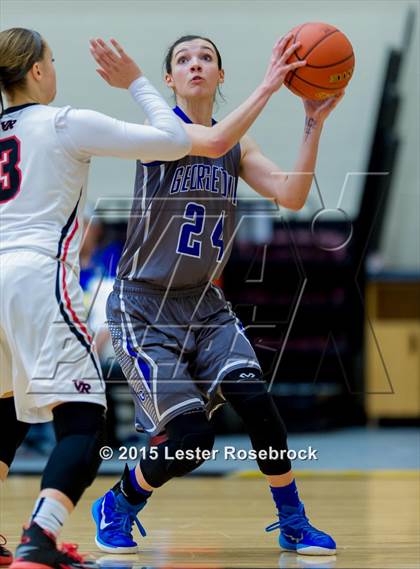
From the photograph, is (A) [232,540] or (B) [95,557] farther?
(A) [232,540]

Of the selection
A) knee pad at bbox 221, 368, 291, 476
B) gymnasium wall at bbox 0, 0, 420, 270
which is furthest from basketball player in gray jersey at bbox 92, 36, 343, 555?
gymnasium wall at bbox 0, 0, 420, 270

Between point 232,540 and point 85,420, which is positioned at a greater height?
point 85,420

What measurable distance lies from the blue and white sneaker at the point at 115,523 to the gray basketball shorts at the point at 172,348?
0.31 m

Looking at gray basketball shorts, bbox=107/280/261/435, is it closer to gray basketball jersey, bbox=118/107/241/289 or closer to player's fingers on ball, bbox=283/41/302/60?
gray basketball jersey, bbox=118/107/241/289

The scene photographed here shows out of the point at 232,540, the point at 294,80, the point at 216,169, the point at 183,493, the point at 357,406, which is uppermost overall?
the point at 294,80

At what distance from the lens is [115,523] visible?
373cm

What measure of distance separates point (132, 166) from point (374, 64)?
8.21 ft

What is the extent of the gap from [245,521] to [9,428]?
4.99ft

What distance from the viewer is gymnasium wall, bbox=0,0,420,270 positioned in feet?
28.2

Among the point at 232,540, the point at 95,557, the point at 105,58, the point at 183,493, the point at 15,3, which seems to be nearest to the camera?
the point at 105,58

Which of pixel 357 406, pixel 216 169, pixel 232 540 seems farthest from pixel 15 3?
pixel 357 406

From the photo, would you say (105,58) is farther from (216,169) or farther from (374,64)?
(374,64)

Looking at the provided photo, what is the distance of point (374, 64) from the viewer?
964 cm

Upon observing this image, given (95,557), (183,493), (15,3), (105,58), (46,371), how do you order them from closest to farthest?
(46,371) < (105,58) < (95,557) < (183,493) < (15,3)
